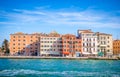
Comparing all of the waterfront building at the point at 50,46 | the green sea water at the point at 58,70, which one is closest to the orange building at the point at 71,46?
the waterfront building at the point at 50,46

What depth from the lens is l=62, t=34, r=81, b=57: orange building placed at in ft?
199

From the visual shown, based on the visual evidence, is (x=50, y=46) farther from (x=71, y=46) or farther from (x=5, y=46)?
(x=5, y=46)

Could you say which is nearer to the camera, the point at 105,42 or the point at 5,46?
the point at 105,42

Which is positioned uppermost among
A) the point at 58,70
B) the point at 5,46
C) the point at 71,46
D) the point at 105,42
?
the point at 105,42

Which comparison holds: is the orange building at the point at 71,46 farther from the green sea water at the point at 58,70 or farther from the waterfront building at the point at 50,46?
the green sea water at the point at 58,70

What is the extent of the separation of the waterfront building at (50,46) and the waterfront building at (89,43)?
19.2ft

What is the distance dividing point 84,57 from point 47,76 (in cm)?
3484

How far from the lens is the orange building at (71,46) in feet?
199

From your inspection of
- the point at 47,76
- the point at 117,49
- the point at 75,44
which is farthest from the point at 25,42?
the point at 47,76

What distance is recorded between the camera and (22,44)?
6562cm

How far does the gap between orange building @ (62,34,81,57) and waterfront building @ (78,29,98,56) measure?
1297 mm

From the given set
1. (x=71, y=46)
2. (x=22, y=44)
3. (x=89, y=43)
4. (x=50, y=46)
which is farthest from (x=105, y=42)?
(x=22, y=44)

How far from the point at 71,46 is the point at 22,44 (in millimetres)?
13678

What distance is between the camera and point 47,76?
938 inches
